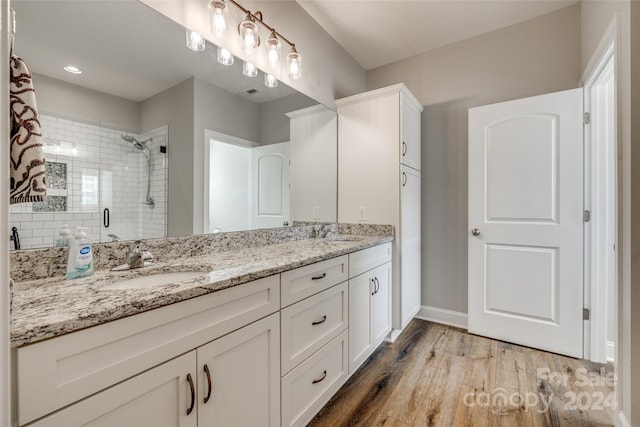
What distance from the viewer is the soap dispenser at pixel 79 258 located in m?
1.01

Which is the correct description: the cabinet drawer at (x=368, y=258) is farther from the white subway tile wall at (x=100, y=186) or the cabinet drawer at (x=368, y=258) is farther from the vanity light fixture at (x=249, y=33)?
the vanity light fixture at (x=249, y=33)

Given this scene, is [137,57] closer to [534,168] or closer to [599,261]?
[534,168]

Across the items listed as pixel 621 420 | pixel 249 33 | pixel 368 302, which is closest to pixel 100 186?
pixel 249 33

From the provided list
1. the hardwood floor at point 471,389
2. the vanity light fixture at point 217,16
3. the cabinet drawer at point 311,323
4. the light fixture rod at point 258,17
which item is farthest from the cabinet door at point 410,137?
the hardwood floor at point 471,389

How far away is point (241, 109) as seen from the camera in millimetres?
1813

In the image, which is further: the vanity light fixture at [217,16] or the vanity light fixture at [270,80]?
the vanity light fixture at [270,80]

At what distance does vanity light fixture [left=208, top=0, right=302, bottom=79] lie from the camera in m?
1.50

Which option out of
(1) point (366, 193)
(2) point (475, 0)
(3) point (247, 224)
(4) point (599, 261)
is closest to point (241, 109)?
(3) point (247, 224)

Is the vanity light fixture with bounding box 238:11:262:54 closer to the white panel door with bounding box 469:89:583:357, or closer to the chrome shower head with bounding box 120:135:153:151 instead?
the chrome shower head with bounding box 120:135:153:151

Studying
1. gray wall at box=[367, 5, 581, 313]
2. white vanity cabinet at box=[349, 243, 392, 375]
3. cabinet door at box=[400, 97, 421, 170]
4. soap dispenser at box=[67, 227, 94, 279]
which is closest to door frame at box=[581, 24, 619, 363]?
gray wall at box=[367, 5, 581, 313]

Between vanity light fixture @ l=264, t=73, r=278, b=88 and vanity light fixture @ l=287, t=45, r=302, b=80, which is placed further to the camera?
vanity light fixture @ l=287, t=45, r=302, b=80

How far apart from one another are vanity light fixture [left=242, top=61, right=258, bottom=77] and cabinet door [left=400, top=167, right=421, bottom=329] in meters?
1.33

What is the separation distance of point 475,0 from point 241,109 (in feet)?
6.35

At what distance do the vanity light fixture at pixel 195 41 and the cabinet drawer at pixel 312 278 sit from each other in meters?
1.25
